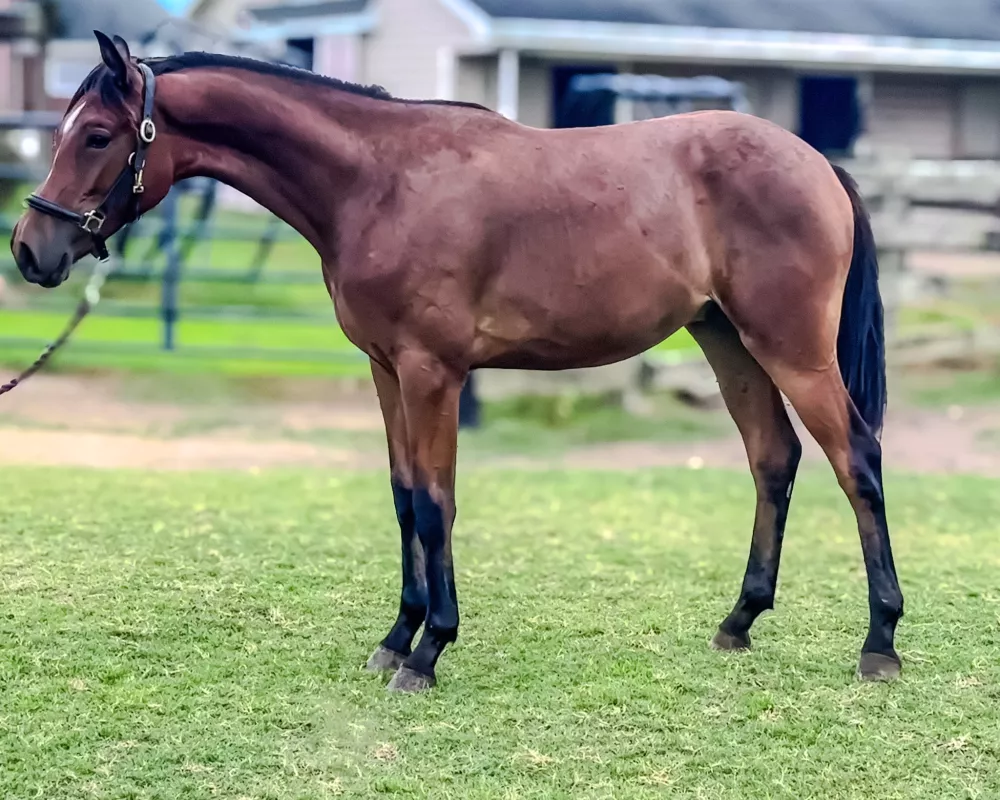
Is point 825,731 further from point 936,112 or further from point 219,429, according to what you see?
point 936,112

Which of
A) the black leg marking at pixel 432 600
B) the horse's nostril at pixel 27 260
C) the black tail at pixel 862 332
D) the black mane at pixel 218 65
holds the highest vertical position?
the black mane at pixel 218 65

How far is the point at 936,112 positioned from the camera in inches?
780

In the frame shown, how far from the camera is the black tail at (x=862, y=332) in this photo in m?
3.97

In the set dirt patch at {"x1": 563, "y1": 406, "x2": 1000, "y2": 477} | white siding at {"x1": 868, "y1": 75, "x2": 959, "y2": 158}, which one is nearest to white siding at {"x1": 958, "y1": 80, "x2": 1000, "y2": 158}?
white siding at {"x1": 868, "y1": 75, "x2": 959, "y2": 158}

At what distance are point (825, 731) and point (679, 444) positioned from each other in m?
5.26

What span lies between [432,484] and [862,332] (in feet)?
5.16

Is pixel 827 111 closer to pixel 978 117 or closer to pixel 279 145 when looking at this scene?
pixel 978 117

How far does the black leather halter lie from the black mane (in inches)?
3.3

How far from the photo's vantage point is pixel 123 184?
136 inches

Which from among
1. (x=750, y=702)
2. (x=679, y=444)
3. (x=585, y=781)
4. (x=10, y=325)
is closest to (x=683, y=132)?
(x=750, y=702)

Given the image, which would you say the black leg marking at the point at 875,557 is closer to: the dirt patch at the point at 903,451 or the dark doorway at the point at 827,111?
the dirt patch at the point at 903,451

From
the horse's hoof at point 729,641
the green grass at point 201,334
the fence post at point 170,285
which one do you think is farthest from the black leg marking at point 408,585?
the fence post at point 170,285

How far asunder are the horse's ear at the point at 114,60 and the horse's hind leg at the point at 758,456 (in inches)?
81.3

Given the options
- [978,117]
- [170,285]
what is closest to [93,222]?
[170,285]
